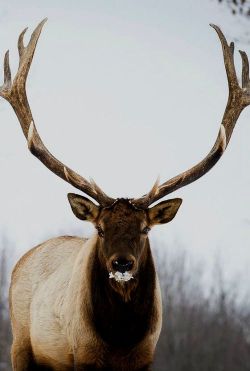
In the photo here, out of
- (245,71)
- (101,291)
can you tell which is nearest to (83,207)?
(101,291)

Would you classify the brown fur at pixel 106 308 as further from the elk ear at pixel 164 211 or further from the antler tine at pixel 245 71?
the antler tine at pixel 245 71

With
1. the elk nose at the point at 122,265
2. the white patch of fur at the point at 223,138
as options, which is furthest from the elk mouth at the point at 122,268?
the white patch of fur at the point at 223,138

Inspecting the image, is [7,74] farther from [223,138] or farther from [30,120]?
[223,138]

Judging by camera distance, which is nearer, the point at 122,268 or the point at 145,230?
the point at 122,268

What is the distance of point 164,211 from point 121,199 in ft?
1.56

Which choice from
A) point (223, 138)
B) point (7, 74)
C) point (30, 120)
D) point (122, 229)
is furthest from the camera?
point (7, 74)

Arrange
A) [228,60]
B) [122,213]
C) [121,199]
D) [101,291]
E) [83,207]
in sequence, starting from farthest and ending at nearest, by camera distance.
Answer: [228,60]
[83,207]
[101,291]
[121,199]
[122,213]

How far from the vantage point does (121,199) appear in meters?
9.88

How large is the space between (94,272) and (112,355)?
774 millimetres

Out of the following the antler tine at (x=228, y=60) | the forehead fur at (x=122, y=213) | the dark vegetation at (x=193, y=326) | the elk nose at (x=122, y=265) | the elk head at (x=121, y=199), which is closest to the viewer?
the elk nose at (x=122, y=265)

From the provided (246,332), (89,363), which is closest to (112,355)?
(89,363)

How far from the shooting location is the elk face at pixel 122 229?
9.38m

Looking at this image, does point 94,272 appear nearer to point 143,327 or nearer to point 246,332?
point 143,327

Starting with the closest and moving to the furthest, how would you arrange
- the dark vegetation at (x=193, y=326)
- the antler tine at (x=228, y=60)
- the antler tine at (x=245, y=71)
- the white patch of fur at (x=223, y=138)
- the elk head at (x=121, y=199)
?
the elk head at (x=121, y=199)
the white patch of fur at (x=223, y=138)
the antler tine at (x=228, y=60)
the antler tine at (x=245, y=71)
the dark vegetation at (x=193, y=326)
